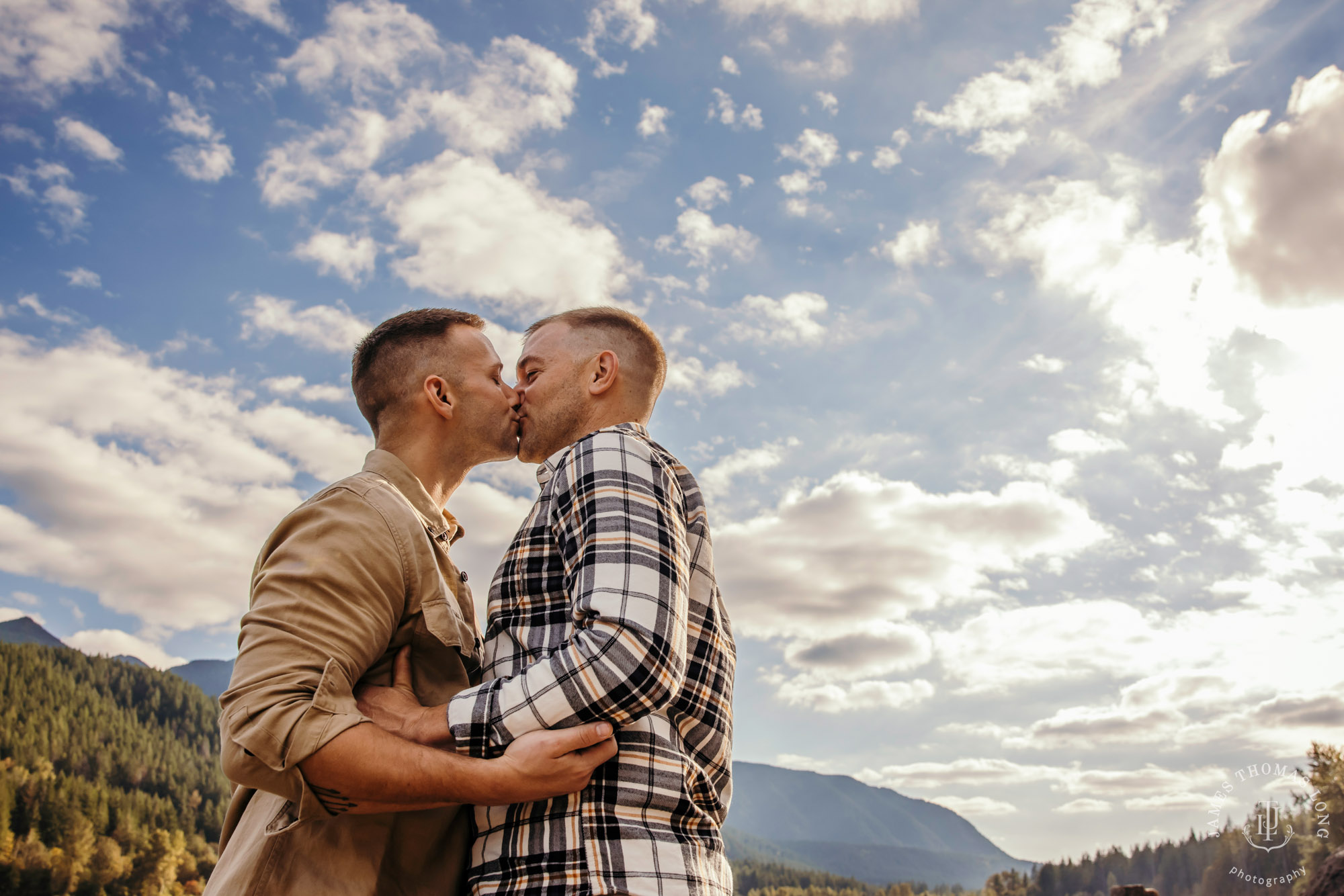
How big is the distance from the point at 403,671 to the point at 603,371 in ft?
5.34

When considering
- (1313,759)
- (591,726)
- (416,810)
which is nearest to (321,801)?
(416,810)

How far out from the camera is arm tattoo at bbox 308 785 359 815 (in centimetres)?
280

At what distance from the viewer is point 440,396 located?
4.64m

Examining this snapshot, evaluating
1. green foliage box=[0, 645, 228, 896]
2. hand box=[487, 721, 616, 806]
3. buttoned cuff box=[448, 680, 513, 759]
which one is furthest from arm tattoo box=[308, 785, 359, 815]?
green foliage box=[0, 645, 228, 896]

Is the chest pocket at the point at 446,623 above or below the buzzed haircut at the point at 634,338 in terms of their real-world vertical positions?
below

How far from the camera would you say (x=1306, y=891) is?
13539 mm

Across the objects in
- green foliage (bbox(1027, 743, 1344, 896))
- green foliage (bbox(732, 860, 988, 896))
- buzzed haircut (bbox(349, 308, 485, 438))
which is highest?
buzzed haircut (bbox(349, 308, 485, 438))

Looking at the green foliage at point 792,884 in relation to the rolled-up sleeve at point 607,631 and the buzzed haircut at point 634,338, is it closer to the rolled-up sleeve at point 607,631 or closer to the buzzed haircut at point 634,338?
the buzzed haircut at point 634,338

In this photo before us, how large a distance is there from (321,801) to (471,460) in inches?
88.4

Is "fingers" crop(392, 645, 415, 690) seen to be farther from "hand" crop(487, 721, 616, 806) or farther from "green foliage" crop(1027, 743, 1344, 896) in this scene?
"green foliage" crop(1027, 743, 1344, 896)

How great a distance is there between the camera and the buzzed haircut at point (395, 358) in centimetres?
465

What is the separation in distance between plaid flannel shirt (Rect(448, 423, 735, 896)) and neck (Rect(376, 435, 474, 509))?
1.32 m

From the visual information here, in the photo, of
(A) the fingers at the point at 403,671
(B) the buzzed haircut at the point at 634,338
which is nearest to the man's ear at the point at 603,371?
(B) the buzzed haircut at the point at 634,338

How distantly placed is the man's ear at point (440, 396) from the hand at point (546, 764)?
229 centimetres
